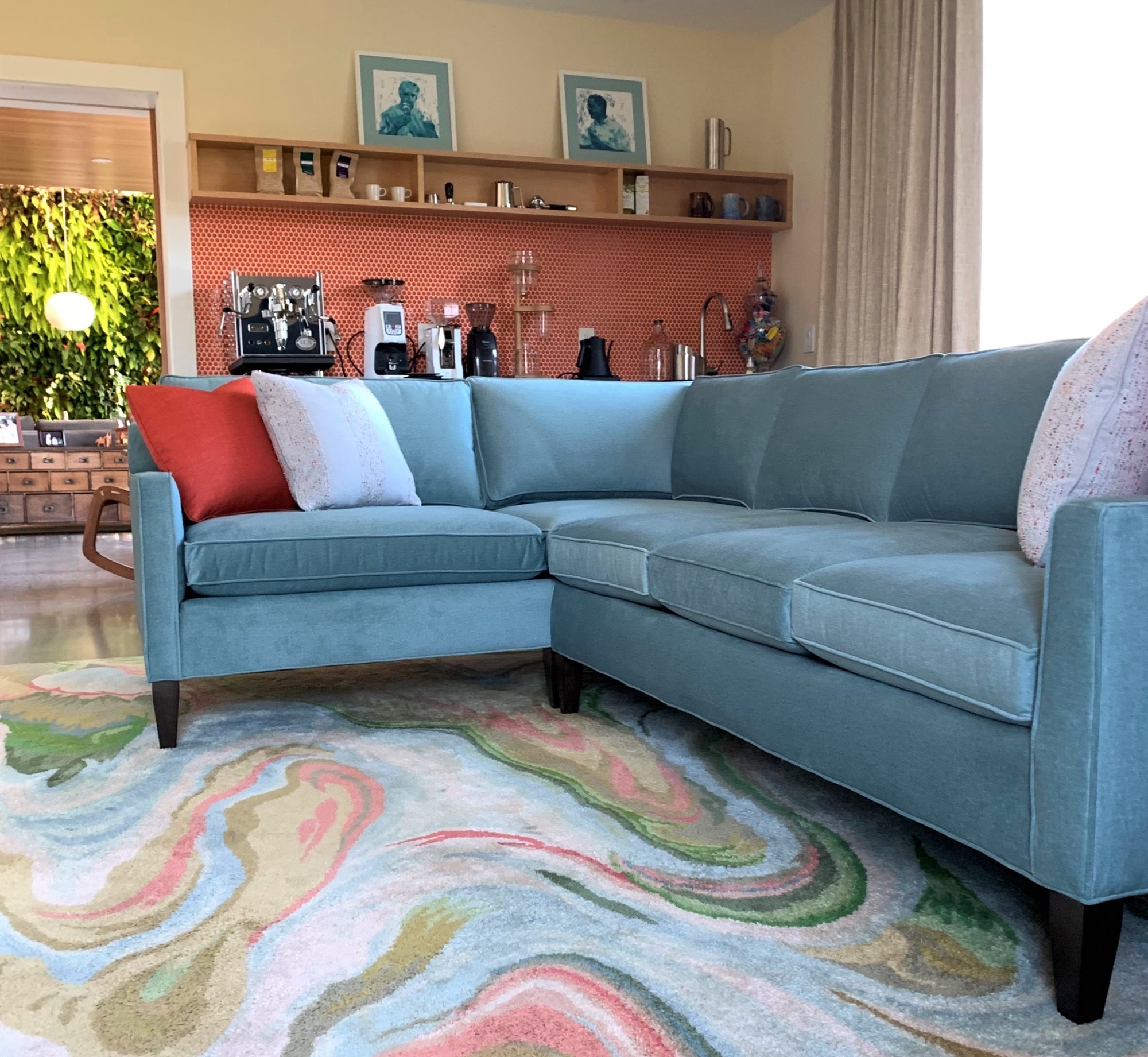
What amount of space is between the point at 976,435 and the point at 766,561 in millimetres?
643

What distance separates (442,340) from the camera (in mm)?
4801

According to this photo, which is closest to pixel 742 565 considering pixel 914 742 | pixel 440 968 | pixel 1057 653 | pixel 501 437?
pixel 914 742

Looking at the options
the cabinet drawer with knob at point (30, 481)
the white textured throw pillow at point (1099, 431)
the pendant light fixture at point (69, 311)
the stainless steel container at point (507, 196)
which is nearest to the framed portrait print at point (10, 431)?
the cabinet drawer with knob at point (30, 481)

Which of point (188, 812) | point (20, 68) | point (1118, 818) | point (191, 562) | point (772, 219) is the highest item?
point (20, 68)

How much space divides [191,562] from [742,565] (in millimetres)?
1160

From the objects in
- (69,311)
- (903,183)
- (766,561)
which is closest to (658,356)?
(903,183)

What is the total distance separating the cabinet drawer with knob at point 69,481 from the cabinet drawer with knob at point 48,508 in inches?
1.6

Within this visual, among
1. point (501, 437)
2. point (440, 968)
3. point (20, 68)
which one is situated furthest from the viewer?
point (20, 68)

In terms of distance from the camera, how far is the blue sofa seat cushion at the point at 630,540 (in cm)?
226

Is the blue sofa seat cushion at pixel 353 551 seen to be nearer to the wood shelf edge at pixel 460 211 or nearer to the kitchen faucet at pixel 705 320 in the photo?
the wood shelf edge at pixel 460 211

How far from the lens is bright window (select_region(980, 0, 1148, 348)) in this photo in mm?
3650

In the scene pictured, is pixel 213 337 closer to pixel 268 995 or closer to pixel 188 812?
pixel 188 812

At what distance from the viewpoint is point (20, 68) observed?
183 inches

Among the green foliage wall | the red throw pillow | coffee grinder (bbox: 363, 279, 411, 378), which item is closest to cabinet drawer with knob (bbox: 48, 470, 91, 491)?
the green foliage wall
